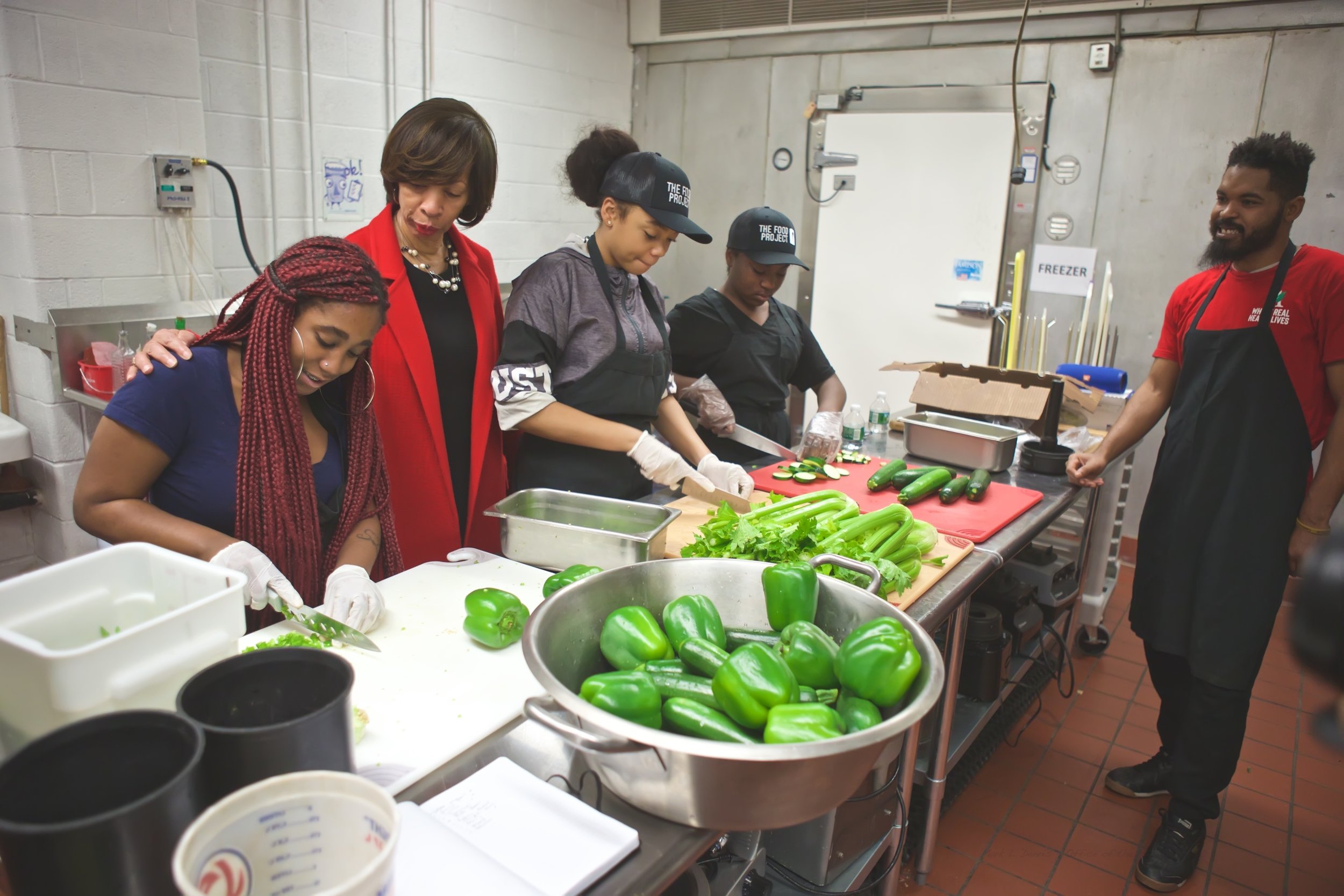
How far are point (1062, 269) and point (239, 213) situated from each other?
428 centimetres

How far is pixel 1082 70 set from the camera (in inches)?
184

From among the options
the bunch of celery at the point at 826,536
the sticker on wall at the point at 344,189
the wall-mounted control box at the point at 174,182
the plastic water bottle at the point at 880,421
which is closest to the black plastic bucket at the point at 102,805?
the bunch of celery at the point at 826,536

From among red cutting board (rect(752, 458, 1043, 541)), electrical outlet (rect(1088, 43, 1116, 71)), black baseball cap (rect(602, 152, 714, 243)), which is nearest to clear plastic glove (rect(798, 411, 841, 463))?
red cutting board (rect(752, 458, 1043, 541))

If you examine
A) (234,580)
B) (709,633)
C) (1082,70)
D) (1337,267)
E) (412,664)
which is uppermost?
(1082,70)

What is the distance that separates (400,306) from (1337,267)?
256cm

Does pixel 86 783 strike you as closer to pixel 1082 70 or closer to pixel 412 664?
pixel 412 664

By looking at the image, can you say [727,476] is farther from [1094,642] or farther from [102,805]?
[1094,642]

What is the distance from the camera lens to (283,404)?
1.74 metres

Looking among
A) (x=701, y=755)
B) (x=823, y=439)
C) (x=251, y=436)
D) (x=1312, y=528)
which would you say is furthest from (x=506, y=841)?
(x=1312, y=528)

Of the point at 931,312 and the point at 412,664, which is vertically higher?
the point at 931,312

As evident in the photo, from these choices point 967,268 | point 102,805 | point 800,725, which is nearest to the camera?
point 102,805

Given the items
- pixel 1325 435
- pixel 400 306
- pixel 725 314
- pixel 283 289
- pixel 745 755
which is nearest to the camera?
pixel 745 755

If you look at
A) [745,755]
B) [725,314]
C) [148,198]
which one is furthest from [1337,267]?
[148,198]

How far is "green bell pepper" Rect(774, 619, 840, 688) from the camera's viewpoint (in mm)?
1257
